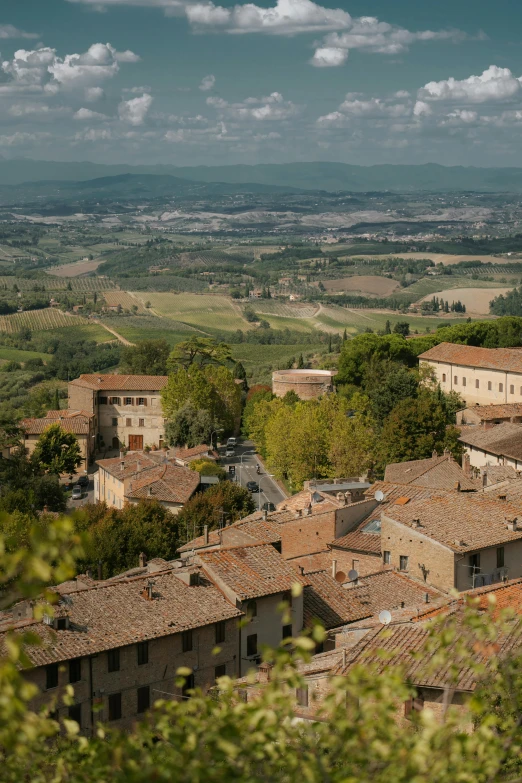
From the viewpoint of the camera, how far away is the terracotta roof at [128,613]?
20.4 metres

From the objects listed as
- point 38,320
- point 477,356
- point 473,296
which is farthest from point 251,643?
point 473,296

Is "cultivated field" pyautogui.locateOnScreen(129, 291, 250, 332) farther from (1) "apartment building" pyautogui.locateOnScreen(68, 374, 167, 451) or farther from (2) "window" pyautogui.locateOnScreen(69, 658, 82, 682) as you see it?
(2) "window" pyautogui.locateOnScreen(69, 658, 82, 682)

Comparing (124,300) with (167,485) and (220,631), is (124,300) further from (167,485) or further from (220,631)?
(220,631)

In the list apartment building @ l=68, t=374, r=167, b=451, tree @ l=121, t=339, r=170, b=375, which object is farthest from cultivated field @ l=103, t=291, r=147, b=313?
apartment building @ l=68, t=374, r=167, b=451

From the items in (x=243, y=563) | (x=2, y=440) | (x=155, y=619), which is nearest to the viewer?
(x=155, y=619)

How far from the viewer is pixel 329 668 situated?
16.6m

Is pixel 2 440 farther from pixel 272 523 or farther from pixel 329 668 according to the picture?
pixel 329 668

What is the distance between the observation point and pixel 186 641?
848 inches

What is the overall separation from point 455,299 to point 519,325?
8542cm

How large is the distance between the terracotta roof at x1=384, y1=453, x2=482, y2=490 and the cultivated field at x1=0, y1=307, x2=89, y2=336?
295ft

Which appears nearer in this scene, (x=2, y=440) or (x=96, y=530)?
(x=96, y=530)

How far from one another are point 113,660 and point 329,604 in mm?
5522

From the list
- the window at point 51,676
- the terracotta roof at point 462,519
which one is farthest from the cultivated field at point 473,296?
the window at point 51,676

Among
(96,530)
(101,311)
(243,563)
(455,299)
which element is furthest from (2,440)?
(455,299)
